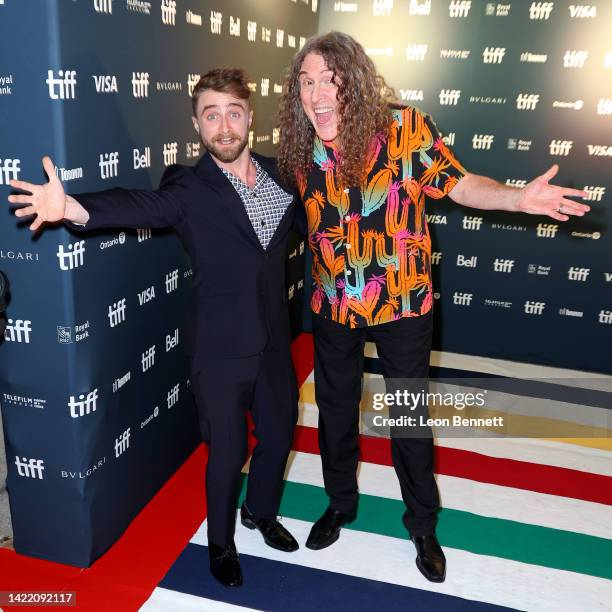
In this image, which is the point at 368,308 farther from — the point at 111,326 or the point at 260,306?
the point at 111,326

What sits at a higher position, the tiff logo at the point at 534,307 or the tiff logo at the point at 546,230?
the tiff logo at the point at 546,230

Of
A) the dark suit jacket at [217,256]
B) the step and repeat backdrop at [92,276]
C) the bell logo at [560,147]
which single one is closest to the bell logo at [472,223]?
the bell logo at [560,147]

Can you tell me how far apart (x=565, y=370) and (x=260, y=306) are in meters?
2.99

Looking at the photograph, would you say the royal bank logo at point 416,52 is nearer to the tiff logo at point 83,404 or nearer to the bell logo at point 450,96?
the bell logo at point 450,96

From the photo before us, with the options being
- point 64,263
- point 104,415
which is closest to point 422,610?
point 104,415

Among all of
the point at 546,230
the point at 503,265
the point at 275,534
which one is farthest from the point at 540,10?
the point at 275,534

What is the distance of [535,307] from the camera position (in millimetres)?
4375

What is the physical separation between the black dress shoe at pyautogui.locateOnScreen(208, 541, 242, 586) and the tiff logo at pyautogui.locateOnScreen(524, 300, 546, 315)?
287 centimetres

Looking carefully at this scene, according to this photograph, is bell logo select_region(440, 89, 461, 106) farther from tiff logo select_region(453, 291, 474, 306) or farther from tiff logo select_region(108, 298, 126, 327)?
tiff logo select_region(108, 298, 126, 327)

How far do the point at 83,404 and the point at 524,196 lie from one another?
5.24ft

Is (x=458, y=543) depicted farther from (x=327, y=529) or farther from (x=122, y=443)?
(x=122, y=443)

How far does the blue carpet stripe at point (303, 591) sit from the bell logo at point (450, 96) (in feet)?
10.1

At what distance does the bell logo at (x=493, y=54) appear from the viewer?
403cm

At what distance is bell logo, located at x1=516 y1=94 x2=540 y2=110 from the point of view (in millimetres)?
4039
